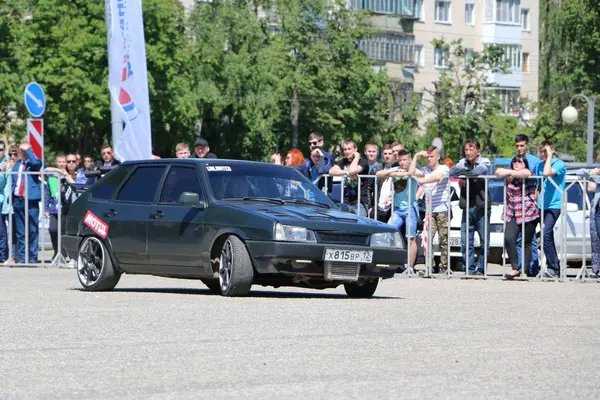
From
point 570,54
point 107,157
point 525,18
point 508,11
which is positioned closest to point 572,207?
point 107,157

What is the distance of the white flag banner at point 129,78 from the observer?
85.3 feet

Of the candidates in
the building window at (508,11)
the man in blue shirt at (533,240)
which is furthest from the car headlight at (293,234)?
the building window at (508,11)

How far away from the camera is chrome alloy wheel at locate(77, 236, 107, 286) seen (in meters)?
17.1

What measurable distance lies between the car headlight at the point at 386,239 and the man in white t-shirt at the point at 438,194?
515 cm

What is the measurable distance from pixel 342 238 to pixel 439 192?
6.09 m

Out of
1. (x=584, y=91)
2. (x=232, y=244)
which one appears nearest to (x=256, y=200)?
(x=232, y=244)

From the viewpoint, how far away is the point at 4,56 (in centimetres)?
6347

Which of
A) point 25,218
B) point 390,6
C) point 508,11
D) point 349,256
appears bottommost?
point 25,218

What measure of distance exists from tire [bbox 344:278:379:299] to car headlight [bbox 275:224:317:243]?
108cm

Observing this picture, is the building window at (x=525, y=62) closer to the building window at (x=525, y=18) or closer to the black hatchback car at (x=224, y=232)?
the building window at (x=525, y=18)

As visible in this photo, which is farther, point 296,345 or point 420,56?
point 420,56

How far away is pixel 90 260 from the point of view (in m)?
17.3

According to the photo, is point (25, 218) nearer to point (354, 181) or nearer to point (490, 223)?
point (354, 181)

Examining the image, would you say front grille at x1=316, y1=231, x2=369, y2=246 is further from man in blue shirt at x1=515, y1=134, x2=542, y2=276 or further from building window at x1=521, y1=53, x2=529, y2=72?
building window at x1=521, y1=53, x2=529, y2=72
